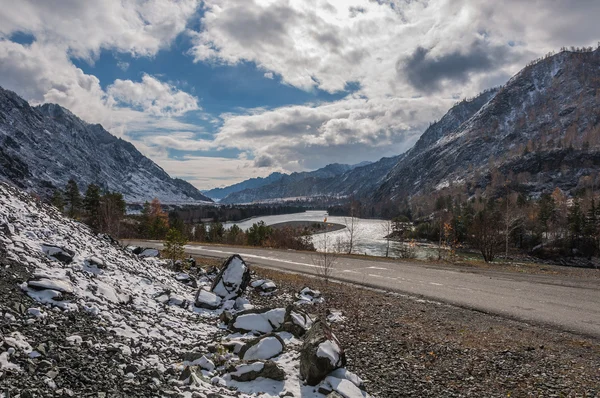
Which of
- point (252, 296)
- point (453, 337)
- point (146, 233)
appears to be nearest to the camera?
point (453, 337)

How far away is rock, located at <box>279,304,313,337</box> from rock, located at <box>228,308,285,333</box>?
249 millimetres

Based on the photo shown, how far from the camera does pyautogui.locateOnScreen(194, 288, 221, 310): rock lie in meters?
10.6

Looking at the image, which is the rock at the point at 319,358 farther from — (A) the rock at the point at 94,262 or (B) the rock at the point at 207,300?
(A) the rock at the point at 94,262

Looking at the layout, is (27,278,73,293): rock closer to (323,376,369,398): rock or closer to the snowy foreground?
the snowy foreground

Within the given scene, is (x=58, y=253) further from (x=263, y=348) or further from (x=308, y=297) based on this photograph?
(x=308, y=297)

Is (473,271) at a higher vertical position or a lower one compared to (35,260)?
lower

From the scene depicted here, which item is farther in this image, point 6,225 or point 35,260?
point 6,225

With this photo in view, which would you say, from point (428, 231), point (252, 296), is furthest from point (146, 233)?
point (428, 231)

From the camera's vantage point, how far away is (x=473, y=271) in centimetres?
2097

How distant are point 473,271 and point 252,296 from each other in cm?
1483

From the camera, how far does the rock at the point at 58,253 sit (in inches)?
338

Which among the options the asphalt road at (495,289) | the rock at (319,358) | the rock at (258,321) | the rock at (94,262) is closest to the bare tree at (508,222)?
the asphalt road at (495,289)

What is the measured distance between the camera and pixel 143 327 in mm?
7305

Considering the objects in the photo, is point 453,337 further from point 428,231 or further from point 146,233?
point 428,231
